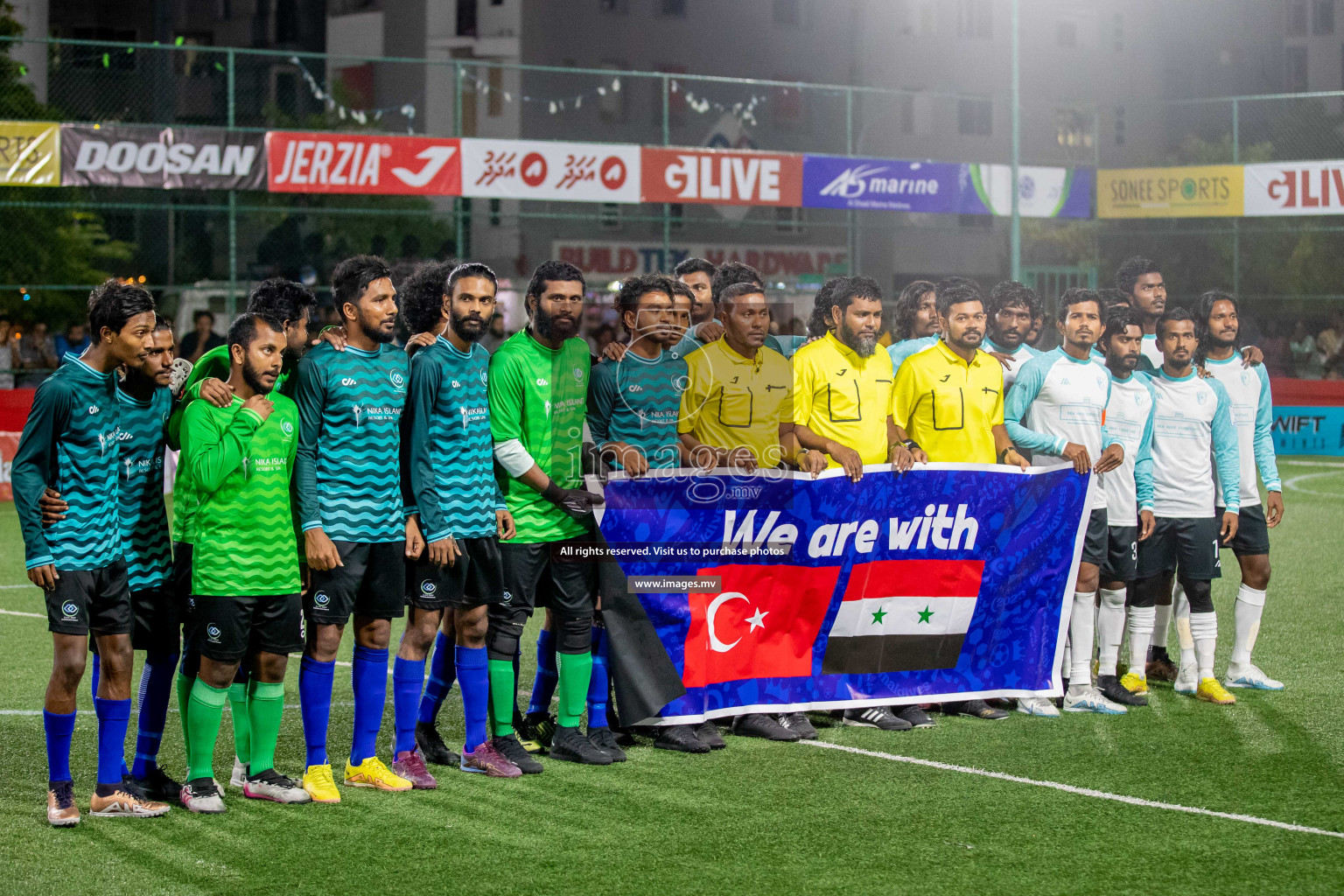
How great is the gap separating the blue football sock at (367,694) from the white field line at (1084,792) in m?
2.10

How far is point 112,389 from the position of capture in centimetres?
616

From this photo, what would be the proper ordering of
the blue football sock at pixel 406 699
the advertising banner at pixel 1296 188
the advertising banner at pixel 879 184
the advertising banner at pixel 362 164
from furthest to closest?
the advertising banner at pixel 1296 188 < the advertising banner at pixel 879 184 < the advertising banner at pixel 362 164 < the blue football sock at pixel 406 699

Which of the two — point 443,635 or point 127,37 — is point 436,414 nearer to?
point 443,635

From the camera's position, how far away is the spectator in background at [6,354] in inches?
794

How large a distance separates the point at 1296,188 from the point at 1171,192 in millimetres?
2343

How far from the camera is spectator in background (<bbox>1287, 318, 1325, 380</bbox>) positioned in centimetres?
2614

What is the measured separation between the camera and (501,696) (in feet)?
23.1

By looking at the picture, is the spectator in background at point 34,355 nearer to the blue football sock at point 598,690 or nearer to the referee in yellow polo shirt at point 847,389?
the blue football sock at point 598,690

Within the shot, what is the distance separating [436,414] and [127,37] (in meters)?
49.0

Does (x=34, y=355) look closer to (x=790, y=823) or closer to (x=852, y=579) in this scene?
(x=852, y=579)

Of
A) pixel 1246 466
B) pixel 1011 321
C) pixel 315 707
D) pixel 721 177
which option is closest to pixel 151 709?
pixel 315 707

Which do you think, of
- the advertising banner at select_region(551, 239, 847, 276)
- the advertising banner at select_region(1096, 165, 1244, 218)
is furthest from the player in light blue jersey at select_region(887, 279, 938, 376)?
the advertising banner at select_region(551, 239, 847, 276)

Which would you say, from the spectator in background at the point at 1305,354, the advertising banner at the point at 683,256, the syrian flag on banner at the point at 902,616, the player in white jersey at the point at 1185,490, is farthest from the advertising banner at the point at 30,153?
the spectator in background at the point at 1305,354

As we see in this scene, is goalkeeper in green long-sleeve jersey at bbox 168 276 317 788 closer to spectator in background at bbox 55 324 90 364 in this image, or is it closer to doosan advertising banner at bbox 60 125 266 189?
doosan advertising banner at bbox 60 125 266 189
